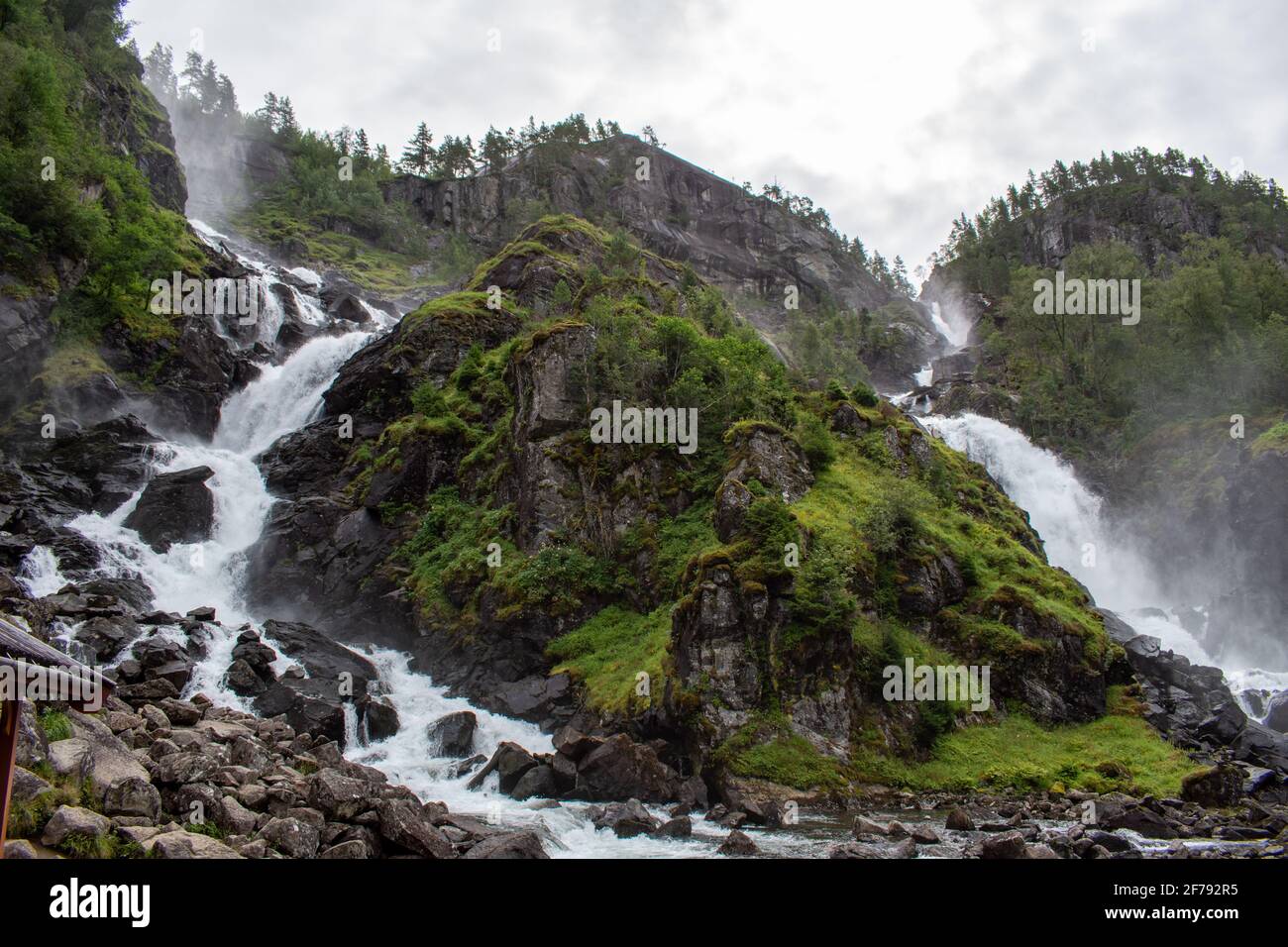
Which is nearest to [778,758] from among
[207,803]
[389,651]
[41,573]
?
[207,803]

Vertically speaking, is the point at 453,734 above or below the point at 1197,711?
above

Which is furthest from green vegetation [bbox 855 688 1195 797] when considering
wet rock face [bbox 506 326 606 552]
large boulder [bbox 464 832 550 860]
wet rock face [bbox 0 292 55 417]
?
wet rock face [bbox 0 292 55 417]

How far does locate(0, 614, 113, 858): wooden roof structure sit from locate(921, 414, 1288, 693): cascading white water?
49.7 meters

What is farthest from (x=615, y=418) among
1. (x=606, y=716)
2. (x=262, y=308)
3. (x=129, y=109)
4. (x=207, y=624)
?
(x=129, y=109)

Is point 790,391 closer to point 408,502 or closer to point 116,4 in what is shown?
point 408,502

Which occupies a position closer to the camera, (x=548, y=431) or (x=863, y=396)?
(x=548, y=431)

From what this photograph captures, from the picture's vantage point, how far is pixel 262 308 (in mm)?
57844

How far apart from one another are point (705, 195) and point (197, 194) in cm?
7450

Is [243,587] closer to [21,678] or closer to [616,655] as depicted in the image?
[616,655]

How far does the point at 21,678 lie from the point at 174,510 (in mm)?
34508

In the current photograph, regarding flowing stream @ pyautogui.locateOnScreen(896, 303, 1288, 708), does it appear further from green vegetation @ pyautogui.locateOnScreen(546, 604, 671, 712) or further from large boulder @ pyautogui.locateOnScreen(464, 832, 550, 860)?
large boulder @ pyautogui.locateOnScreen(464, 832, 550, 860)

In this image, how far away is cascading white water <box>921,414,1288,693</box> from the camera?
48.6 metres

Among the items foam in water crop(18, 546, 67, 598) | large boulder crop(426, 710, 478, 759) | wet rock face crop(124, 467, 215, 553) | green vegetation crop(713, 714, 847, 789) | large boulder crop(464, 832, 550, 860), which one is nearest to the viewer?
large boulder crop(464, 832, 550, 860)

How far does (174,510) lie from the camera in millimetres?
37031
